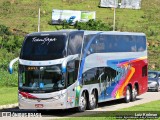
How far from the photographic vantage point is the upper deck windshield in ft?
72.7

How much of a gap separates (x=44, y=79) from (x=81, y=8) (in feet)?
233

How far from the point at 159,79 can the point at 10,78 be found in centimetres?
1155

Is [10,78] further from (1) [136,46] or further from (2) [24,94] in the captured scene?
(2) [24,94]

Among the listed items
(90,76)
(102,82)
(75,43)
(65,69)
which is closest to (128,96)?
(102,82)

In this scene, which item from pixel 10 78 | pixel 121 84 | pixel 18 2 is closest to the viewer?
pixel 121 84

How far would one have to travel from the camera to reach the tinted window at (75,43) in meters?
22.5

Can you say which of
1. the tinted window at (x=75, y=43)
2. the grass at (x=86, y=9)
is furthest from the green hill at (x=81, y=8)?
the tinted window at (x=75, y=43)

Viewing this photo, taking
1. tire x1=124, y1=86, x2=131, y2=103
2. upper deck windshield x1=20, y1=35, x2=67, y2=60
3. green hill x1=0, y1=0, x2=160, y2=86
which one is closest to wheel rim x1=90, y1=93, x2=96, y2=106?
upper deck windshield x1=20, y1=35, x2=67, y2=60

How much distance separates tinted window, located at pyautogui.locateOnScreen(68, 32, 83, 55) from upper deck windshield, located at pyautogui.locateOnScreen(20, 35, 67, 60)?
352 mm

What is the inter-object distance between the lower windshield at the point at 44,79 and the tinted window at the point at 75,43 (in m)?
1.08

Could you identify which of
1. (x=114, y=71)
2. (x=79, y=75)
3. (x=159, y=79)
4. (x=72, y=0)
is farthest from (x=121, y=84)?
(x=72, y=0)

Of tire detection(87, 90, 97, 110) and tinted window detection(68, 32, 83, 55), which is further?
tire detection(87, 90, 97, 110)

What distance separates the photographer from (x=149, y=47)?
75688mm

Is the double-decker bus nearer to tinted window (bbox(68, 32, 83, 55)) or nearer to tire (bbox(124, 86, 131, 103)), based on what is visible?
tinted window (bbox(68, 32, 83, 55))
